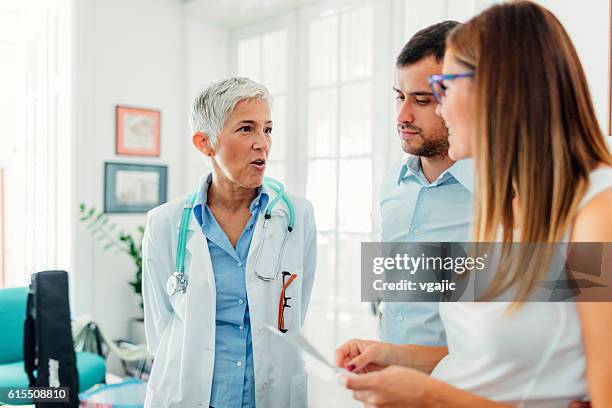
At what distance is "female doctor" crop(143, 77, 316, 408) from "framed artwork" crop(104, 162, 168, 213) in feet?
6.03

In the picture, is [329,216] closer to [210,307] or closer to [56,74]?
[210,307]

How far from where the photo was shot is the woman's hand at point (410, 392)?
0.73 m

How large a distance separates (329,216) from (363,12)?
1066 millimetres

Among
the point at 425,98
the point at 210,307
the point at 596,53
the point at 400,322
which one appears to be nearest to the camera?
the point at 425,98

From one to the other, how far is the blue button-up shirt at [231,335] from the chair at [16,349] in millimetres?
1602

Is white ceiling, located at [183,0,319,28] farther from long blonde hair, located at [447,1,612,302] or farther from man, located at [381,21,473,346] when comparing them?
long blonde hair, located at [447,1,612,302]

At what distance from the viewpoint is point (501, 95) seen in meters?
0.72

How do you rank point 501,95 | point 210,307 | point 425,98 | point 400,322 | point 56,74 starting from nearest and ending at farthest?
point 501,95 < point 425,98 < point 400,322 < point 210,307 < point 56,74

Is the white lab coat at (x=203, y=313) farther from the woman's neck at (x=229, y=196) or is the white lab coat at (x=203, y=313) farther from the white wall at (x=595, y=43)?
the white wall at (x=595, y=43)

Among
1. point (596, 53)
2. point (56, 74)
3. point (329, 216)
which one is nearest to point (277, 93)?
point (329, 216)

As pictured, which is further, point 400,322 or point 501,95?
point 400,322

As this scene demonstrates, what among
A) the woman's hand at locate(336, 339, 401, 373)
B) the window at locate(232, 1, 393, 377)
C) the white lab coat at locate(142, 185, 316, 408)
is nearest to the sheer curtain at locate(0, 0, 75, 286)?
the window at locate(232, 1, 393, 377)

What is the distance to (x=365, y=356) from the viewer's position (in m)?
0.99

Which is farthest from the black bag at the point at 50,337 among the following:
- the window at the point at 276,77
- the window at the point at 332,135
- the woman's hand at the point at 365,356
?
the window at the point at 276,77
